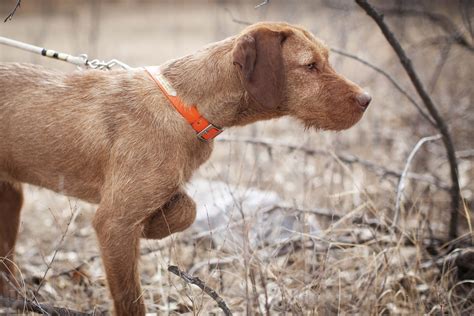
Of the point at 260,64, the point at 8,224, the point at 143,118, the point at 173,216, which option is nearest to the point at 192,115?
the point at 143,118

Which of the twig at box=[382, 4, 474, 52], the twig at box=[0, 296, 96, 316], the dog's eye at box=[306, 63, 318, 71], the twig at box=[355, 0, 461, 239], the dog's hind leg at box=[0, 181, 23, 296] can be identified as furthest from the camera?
the twig at box=[382, 4, 474, 52]

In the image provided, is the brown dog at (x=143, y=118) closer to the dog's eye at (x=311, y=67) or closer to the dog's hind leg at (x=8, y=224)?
the dog's eye at (x=311, y=67)

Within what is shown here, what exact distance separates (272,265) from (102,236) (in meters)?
0.97

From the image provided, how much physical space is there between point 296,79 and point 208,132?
0.55m

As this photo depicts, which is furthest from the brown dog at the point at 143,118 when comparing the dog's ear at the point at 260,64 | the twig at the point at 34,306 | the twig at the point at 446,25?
the twig at the point at 446,25

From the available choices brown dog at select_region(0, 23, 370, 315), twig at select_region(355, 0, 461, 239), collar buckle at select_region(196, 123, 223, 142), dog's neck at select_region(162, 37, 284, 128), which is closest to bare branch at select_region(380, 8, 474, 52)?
twig at select_region(355, 0, 461, 239)

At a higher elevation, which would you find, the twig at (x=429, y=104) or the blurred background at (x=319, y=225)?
the twig at (x=429, y=104)

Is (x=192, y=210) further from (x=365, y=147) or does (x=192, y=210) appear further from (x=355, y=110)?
(x=365, y=147)

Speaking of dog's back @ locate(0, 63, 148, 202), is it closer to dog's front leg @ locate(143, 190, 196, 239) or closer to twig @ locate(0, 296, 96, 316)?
dog's front leg @ locate(143, 190, 196, 239)

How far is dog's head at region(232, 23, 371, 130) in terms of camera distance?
8.91 ft

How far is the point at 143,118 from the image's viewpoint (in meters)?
2.86

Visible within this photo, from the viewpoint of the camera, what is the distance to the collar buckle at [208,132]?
284 centimetres

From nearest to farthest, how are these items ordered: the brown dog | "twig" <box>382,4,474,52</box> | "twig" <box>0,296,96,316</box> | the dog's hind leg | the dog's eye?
1. "twig" <box>0,296,96,316</box>
2. the brown dog
3. the dog's eye
4. the dog's hind leg
5. "twig" <box>382,4,474,52</box>

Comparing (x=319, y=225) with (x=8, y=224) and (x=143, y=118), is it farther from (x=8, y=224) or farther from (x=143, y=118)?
(x=8, y=224)
